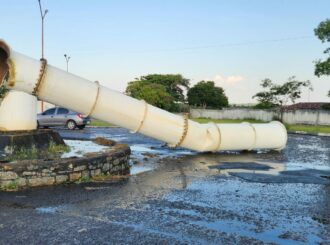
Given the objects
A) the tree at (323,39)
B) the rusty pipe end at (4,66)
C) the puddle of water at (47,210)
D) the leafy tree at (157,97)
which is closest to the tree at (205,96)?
the leafy tree at (157,97)

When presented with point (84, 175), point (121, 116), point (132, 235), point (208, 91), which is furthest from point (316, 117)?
point (208, 91)

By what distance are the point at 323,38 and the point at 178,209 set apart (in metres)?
37.7

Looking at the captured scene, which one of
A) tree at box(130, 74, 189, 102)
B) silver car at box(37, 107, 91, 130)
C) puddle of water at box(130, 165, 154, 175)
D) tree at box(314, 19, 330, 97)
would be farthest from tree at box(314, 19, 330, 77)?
tree at box(130, 74, 189, 102)

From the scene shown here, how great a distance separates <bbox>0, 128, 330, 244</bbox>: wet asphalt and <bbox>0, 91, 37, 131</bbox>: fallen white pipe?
3295 millimetres

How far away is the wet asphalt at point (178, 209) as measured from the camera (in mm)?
5734

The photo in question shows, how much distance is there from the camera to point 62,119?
28.2 meters

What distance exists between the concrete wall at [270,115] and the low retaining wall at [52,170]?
39.3 m

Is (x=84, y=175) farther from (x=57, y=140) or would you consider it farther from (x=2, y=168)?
(x=57, y=140)

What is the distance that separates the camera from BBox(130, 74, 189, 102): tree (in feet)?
311

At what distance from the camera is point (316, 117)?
47.6m

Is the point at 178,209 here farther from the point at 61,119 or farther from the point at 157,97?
the point at 157,97

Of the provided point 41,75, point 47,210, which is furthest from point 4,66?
point 47,210

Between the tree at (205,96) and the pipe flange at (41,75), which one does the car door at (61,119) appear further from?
the tree at (205,96)

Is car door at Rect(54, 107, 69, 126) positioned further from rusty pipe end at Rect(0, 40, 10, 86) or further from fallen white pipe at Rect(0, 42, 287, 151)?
rusty pipe end at Rect(0, 40, 10, 86)
